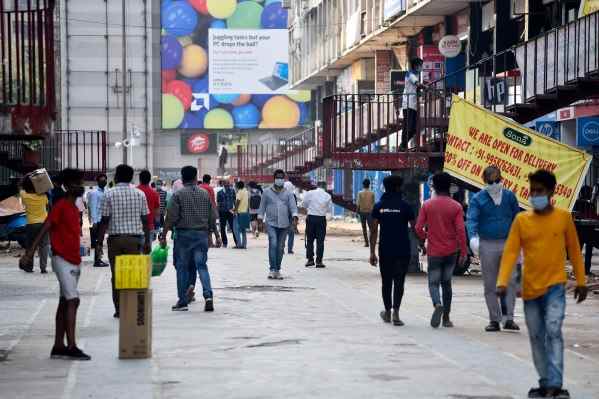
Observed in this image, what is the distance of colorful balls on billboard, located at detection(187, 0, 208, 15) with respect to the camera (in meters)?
88.4

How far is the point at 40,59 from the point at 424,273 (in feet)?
41.9

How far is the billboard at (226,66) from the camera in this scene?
86438 mm

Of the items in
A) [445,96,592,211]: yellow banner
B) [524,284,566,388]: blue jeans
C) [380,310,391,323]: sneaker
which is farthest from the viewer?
[445,96,592,211]: yellow banner

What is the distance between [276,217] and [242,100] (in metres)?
64.6

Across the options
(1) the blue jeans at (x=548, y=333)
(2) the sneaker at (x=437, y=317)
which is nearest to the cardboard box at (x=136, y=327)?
(1) the blue jeans at (x=548, y=333)

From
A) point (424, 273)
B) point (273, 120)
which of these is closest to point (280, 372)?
point (424, 273)

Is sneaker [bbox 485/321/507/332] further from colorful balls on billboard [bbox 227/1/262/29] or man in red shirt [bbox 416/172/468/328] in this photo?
colorful balls on billboard [bbox 227/1/262/29]

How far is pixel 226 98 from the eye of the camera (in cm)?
8819

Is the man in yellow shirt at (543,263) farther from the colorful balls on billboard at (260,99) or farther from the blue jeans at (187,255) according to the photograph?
the colorful balls on billboard at (260,99)

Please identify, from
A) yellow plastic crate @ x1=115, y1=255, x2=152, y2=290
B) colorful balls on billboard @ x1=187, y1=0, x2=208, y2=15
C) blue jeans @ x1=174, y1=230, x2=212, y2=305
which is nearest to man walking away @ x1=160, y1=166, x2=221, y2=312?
blue jeans @ x1=174, y1=230, x2=212, y2=305

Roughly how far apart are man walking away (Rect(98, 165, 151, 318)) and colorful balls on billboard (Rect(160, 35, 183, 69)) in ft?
236

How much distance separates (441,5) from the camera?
39.1 meters

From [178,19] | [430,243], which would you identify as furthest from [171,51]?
[430,243]

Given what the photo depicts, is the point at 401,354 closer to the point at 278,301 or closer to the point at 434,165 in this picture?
the point at 278,301
